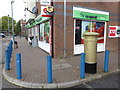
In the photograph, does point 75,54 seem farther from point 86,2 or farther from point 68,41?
point 86,2

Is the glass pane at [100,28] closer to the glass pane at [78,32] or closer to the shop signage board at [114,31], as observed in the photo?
the shop signage board at [114,31]

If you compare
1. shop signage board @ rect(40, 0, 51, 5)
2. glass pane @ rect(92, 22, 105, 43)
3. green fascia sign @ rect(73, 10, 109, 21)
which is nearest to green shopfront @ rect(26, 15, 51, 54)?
shop signage board @ rect(40, 0, 51, 5)

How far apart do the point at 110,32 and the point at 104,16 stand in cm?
166

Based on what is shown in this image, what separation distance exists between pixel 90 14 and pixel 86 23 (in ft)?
2.38

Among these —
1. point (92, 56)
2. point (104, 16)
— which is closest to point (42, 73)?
point (92, 56)

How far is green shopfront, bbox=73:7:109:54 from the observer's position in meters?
8.06

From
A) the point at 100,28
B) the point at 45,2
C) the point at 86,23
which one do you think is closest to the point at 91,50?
the point at 45,2

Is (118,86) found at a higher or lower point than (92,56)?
lower

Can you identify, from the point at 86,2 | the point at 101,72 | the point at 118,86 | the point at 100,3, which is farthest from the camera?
the point at 100,3

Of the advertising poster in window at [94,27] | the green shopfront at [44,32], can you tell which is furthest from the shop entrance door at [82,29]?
the green shopfront at [44,32]

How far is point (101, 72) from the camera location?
4.84m

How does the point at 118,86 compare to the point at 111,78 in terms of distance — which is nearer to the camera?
the point at 118,86

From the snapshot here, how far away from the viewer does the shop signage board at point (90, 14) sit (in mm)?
7884

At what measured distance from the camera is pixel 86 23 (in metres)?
8.66
